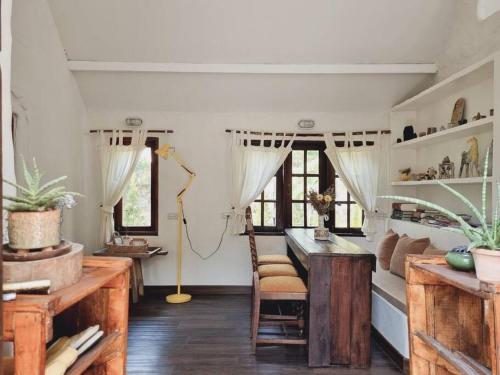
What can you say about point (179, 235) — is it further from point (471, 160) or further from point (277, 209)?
point (471, 160)

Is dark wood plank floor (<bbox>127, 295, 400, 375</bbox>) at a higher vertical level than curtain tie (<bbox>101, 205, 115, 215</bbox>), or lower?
lower

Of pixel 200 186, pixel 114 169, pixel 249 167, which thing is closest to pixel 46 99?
pixel 114 169

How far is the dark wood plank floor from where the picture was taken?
9.02 ft

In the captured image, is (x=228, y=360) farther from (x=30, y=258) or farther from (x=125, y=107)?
(x=125, y=107)

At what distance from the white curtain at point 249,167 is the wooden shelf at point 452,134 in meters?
1.50

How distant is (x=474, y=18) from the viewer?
3.47 m

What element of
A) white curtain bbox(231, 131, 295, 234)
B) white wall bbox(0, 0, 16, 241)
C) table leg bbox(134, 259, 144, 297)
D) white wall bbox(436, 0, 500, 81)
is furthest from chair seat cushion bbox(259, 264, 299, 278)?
white wall bbox(436, 0, 500, 81)

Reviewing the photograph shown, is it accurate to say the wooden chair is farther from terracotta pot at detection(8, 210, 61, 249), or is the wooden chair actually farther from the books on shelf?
terracotta pot at detection(8, 210, 61, 249)

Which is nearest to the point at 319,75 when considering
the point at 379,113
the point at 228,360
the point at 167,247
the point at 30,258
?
the point at 379,113

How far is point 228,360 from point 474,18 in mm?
3949

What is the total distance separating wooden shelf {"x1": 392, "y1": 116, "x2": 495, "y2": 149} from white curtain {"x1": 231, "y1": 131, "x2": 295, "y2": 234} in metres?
1.50

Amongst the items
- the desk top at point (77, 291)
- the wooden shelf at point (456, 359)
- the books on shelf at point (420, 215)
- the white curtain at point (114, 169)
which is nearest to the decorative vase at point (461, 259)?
the wooden shelf at point (456, 359)

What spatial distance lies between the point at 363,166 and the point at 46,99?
385cm

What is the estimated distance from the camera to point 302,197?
16.1 feet
